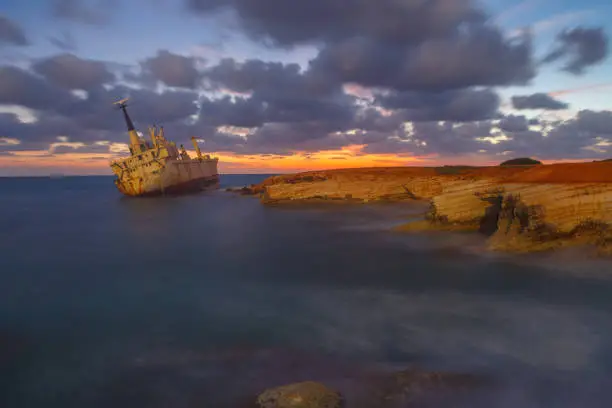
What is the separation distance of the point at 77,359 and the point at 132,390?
2529mm

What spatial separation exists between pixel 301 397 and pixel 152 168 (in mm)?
59469

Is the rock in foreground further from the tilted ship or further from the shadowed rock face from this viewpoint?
the tilted ship

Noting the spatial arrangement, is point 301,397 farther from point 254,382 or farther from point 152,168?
point 152,168

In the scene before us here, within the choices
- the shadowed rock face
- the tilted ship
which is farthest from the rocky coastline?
the tilted ship

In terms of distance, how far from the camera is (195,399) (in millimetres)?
7492

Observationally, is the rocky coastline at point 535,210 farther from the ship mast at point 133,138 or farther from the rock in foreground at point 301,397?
the ship mast at point 133,138

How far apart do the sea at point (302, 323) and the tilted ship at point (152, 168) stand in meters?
39.4

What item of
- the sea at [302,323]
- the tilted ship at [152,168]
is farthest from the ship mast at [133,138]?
the sea at [302,323]

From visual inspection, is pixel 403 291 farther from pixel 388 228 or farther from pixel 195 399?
pixel 388 228

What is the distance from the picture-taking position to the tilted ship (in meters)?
60.9

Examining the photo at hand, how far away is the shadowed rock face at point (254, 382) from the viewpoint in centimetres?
729

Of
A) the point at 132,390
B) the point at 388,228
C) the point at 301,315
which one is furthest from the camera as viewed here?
the point at 388,228

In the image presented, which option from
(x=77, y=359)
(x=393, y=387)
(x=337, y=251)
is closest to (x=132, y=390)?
(x=77, y=359)

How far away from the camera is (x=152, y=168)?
6078 centimetres
